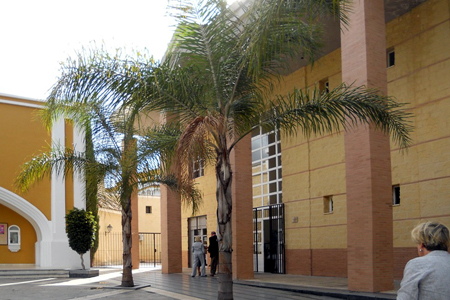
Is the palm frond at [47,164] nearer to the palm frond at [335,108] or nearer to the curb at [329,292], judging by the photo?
the curb at [329,292]

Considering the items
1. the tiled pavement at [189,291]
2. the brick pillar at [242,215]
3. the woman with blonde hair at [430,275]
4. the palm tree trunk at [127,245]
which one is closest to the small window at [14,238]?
the tiled pavement at [189,291]

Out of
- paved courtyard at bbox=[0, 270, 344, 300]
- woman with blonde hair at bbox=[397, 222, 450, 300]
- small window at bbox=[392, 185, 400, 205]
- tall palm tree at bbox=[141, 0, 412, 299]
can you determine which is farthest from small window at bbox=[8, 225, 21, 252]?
woman with blonde hair at bbox=[397, 222, 450, 300]

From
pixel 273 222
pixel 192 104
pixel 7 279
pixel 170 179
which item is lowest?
pixel 7 279

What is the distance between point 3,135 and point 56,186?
10.5ft

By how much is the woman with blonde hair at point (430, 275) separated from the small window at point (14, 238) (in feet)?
80.1

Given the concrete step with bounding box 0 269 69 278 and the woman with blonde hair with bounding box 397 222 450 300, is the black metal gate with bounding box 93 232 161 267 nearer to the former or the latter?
the concrete step with bounding box 0 269 69 278

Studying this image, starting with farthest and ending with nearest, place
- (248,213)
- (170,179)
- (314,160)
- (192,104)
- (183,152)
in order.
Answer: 1. (314,160)
2. (248,213)
3. (170,179)
4. (192,104)
5. (183,152)

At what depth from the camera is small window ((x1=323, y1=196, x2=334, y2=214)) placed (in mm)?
19547

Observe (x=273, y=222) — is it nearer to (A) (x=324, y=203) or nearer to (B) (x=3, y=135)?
(A) (x=324, y=203)

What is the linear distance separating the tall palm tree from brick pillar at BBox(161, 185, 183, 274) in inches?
507

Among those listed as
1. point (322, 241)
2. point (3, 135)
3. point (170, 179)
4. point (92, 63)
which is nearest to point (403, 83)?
point (322, 241)

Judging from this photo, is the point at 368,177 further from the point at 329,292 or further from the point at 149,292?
the point at 149,292

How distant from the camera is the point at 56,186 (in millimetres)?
25922

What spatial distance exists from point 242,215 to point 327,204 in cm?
324
